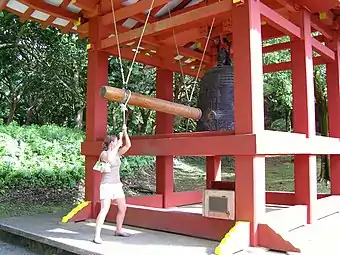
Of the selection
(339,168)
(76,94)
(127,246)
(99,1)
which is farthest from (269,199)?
(76,94)

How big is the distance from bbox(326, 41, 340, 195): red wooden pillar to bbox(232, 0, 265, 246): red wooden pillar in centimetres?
244

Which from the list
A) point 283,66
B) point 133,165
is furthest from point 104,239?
point 133,165

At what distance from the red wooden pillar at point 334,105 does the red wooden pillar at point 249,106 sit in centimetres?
244

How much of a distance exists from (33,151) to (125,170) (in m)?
2.65

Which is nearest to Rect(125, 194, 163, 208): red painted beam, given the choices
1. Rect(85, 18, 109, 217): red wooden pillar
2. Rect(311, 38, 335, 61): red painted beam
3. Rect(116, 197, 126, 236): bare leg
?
Rect(85, 18, 109, 217): red wooden pillar

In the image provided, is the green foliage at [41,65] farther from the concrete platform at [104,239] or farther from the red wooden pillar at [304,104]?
the red wooden pillar at [304,104]

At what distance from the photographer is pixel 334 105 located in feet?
18.1

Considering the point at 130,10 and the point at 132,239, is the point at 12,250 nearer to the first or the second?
the point at 132,239

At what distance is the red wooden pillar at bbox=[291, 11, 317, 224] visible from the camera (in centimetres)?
444

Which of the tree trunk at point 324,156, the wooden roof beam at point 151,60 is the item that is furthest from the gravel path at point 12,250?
the tree trunk at point 324,156

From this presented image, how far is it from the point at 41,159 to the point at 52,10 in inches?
176

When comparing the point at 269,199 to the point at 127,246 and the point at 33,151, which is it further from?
the point at 33,151

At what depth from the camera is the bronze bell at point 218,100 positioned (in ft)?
15.0

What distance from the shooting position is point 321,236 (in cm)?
384
